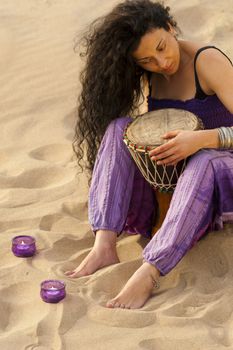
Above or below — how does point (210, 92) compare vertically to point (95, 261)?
above

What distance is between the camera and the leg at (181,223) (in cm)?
322

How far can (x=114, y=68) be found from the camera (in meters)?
3.71

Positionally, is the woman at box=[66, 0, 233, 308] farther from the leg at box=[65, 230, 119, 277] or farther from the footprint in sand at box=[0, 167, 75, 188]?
the footprint in sand at box=[0, 167, 75, 188]

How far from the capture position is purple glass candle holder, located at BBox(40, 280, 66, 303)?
10.4ft

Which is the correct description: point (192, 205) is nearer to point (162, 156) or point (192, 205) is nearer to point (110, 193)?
point (162, 156)

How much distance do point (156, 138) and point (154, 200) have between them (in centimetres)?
41

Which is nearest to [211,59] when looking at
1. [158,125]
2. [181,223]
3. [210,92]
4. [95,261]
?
[210,92]

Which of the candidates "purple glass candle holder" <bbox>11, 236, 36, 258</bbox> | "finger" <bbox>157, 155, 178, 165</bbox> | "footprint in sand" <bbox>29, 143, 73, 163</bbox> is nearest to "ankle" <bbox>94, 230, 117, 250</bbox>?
"purple glass candle holder" <bbox>11, 236, 36, 258</bbox>

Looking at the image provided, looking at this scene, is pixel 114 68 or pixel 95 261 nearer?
pixel 95 261

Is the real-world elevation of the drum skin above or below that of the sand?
above

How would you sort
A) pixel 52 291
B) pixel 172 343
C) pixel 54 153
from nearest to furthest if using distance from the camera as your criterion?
1. pixel 172 343
2. pixel 52 291
3. pixel 54 153

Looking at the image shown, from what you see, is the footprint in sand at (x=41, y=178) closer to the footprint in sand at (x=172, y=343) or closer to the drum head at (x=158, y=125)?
the drum head at (x=158, y=125)

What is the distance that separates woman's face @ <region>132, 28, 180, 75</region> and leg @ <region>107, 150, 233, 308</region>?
50 centimetres

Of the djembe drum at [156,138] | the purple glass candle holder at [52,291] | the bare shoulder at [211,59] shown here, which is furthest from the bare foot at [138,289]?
the bare shoulder at [211,59]
